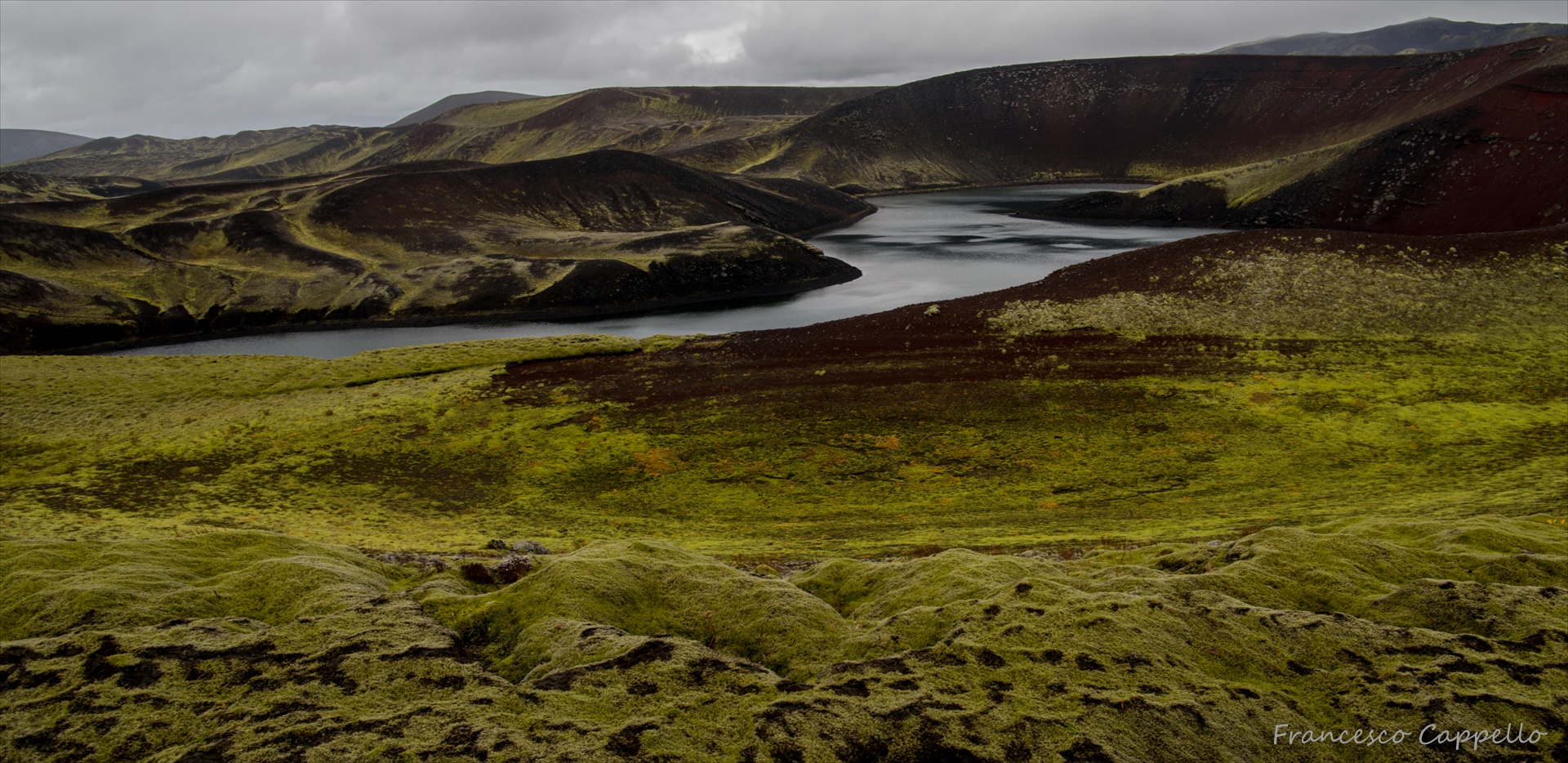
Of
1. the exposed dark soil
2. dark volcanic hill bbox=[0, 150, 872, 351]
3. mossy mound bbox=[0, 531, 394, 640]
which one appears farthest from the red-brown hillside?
mossy mound bbox=[0, 531, 394, 640]

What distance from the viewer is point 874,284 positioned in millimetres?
74875

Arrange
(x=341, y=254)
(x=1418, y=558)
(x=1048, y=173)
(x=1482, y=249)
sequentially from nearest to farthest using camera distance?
(x=1418, y=558) → (x=1482, y=249) → (x=341, y=254) → (x=1048, y=173)

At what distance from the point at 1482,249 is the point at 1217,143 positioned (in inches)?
4878

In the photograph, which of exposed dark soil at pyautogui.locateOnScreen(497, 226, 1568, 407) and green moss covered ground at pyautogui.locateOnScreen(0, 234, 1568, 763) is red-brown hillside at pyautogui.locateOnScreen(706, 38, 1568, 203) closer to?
exposed dark soil at pyautogui.locateOnScreen(497, 226, 1568, 407)

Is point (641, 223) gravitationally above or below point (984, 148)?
below

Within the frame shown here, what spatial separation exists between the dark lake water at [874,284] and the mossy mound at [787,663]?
4796 cm

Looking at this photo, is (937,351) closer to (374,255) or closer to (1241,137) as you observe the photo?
(374,255)

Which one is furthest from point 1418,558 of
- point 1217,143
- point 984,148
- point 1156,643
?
point 984,148

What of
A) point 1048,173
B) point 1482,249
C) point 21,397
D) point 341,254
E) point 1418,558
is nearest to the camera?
point 1418,558

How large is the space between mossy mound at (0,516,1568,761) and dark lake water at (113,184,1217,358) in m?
48.0

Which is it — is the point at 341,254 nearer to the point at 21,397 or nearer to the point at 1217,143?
the point at 21,397

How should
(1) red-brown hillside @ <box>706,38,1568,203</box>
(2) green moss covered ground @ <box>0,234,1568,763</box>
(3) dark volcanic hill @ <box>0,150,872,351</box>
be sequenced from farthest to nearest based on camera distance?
(1) red-brown hillside @ <box>706,38,1568,203</box>, (3) dark volcanic hill @ <box>0,150,872,351</box>, (2) green moss covered ground @ <box>0,234,1568,763</box>

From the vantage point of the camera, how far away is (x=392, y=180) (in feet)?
315

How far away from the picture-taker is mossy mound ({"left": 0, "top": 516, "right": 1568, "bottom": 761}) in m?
7.58
